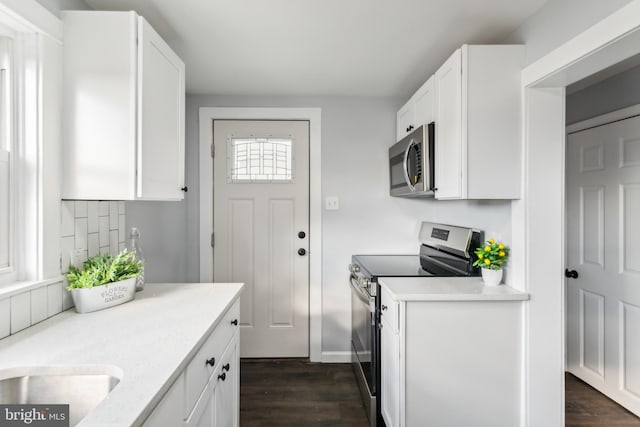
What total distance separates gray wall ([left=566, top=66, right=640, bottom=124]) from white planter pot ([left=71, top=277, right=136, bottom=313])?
9.90 ft

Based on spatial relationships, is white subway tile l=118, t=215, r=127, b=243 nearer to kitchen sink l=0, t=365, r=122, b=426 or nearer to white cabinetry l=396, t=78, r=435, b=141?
kitchen sink l=0, t=365, r=122, b=426

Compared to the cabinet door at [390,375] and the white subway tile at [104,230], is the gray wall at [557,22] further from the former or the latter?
the white subway tile at [104,230]

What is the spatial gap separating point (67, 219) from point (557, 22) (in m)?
2.19

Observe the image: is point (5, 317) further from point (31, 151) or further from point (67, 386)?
point (31, 151)

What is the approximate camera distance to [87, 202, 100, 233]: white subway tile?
59.2 inches

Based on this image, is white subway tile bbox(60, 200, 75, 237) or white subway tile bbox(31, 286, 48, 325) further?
white subway tile bbox(60, 200, 75, 237)

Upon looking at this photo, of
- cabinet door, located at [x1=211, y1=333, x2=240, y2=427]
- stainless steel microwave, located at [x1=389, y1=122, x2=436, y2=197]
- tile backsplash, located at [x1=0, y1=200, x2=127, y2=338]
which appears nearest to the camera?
tile backsplash, located at [x1=0, y1=200, x2=127, y2=338]

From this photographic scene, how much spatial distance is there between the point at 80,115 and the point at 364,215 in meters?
2.00

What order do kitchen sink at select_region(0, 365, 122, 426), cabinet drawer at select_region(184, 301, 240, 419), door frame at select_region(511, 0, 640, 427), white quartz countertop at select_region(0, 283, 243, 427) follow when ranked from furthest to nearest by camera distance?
1. door frame at select_region(511, 0, 640, 427)
2. cabinet drawer at select_region(184, 301, 240, 419)
3. kitchen sink at select_region(0, 365, 122, 426)
4. white quartz countertop at select_region(0, 283, 243, 427)

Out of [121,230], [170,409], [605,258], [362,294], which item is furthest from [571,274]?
[121,230]

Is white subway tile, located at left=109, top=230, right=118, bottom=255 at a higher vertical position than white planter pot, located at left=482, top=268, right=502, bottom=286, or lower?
higher

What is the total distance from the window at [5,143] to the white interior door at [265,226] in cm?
160

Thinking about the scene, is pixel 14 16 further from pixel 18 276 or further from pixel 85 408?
pixel 85 408

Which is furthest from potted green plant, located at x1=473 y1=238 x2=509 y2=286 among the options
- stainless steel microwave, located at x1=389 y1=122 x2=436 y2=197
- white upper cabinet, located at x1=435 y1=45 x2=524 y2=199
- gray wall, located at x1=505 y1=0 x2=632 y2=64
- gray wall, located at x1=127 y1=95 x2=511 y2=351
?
gray wall, located at x1=127 y1=95 x2=511 y2=351
